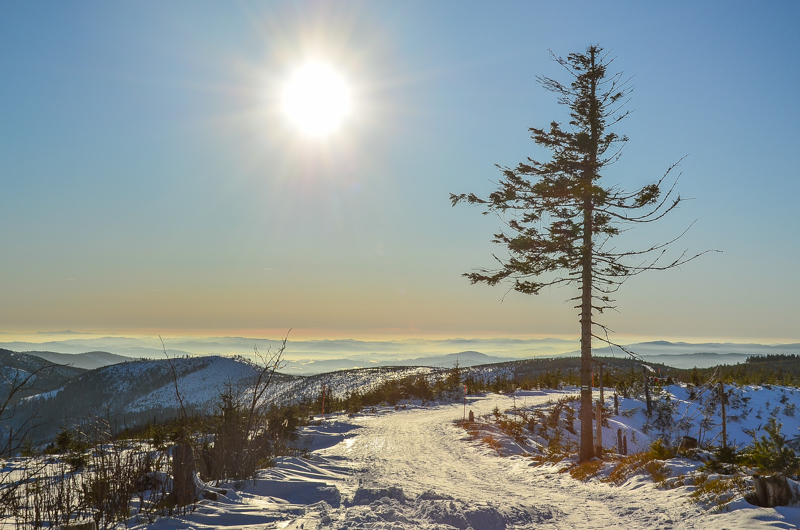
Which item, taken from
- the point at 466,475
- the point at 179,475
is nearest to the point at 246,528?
the point at 179,475

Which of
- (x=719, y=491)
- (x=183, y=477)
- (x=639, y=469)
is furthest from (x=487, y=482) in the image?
(x=183, y=477)

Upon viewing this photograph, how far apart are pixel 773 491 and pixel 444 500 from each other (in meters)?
4.90

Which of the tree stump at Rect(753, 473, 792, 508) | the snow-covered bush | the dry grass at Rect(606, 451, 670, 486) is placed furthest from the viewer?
the dry grass at Rect(606, 451, 670, 486)

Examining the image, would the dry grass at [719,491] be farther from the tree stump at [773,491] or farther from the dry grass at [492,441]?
the dry grass at [492,441]

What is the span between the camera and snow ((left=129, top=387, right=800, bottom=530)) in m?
6.66

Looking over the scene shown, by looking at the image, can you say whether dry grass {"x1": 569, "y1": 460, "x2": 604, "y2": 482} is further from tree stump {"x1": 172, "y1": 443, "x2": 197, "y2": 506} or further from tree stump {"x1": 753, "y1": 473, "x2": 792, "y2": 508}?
tree stump {"x1": 172, "y1": 443, "x2": 197, "y2": 506}

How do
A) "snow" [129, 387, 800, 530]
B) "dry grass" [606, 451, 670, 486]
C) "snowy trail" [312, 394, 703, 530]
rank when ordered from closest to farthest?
"snow" [129, 387, 800, 530], "snowy trail" [312, 394, 703, 530], "dry grass" [606, 451, 670, 486]

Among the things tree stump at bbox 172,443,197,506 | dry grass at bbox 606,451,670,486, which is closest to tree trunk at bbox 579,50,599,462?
dry grass at bbox 606,451,670,486

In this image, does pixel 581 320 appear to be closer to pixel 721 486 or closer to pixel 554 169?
pixel 554 169

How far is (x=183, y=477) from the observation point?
719 cm

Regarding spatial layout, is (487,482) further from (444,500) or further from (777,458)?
(777,458)

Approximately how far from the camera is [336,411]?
97.2 feet

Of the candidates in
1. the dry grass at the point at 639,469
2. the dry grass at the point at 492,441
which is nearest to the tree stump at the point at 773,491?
the dry grass at the point at 639,469

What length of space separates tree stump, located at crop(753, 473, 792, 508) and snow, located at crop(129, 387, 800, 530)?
168 millimetres
